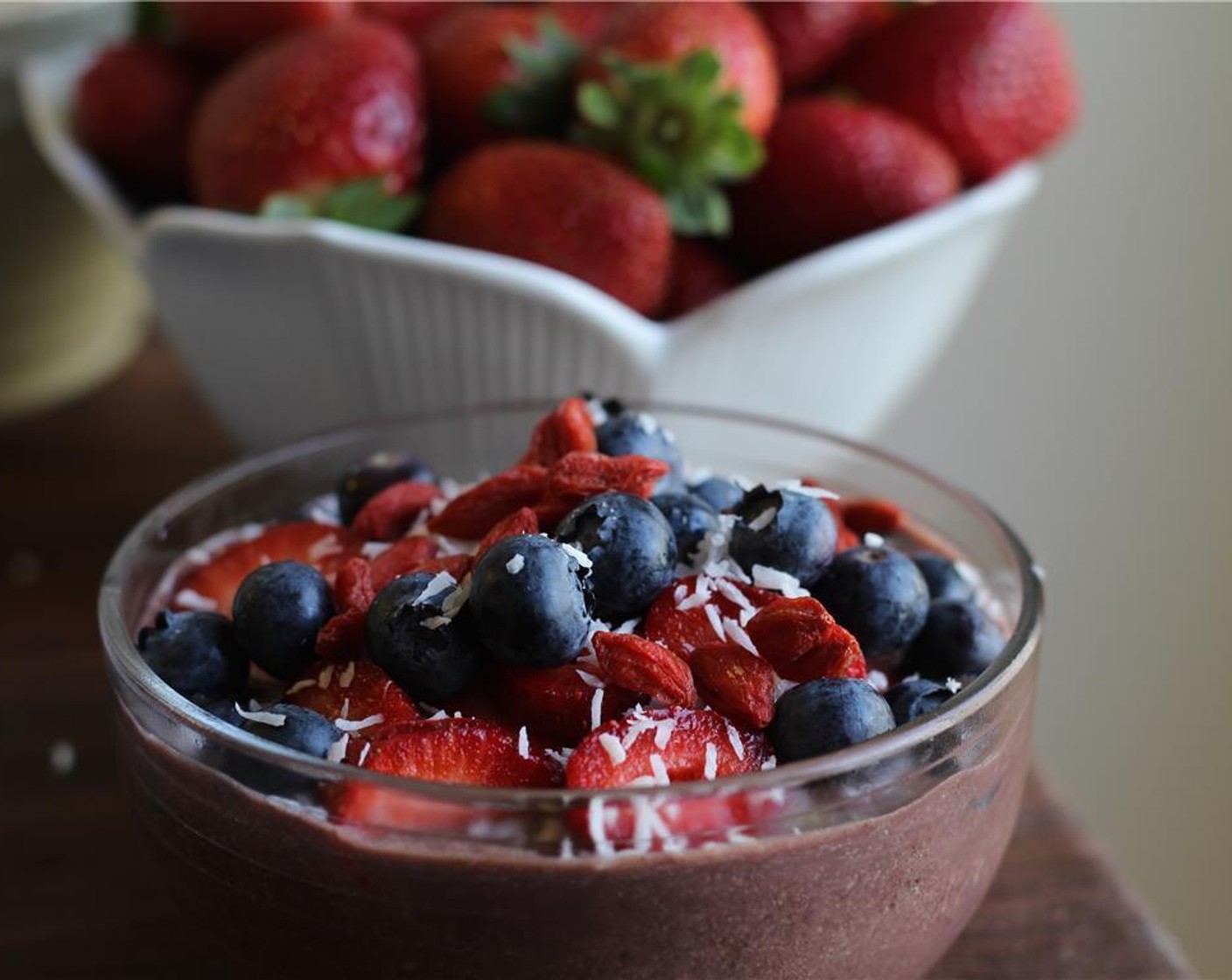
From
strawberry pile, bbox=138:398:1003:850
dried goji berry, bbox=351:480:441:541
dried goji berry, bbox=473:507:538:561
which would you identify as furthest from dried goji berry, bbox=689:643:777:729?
dried goji berry, bbox=351:480:441:541

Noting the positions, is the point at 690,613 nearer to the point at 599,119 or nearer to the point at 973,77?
the point at 599,119

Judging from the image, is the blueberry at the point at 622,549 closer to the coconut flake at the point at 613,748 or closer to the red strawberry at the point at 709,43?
the coconut flake at the point at 613,748

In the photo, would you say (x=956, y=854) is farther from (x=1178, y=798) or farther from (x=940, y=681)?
(x=1178, y=798)

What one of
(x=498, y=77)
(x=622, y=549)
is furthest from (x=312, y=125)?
(x=622, y=549)

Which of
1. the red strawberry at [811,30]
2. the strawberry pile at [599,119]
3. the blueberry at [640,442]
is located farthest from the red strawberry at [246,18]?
Result: the blueberry at [640,442]

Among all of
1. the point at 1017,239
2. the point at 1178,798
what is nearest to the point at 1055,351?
the point at 1017,239

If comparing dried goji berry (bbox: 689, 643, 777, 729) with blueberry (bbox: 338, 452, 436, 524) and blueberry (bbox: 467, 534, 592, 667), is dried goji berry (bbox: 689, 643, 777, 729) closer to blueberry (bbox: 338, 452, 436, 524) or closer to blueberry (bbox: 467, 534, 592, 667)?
blueberry (bbox: 467, 534, 592, 667)
